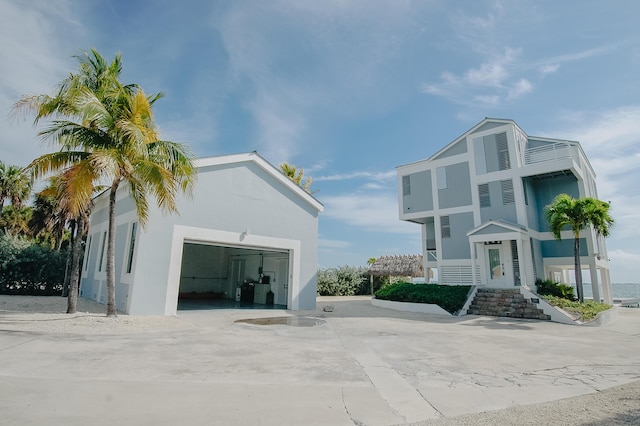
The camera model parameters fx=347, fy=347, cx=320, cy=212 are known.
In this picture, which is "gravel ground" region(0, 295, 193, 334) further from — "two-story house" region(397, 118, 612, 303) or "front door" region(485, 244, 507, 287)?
"two-story house" region(397, 118, 612, 303)

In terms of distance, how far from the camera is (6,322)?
31.1 feet

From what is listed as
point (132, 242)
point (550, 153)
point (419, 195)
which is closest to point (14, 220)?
point (132, 242)

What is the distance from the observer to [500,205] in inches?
816

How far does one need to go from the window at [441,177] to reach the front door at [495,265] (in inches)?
206

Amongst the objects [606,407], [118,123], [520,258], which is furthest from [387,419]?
[520,258]

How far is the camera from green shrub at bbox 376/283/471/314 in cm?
1723

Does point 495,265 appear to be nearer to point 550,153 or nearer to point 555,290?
point 555,290

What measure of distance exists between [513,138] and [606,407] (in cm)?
1932

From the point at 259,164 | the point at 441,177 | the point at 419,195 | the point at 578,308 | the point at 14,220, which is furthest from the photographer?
the point at 14,220

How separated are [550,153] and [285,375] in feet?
69.4

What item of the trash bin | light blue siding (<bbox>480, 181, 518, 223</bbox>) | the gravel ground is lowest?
the gravel ground

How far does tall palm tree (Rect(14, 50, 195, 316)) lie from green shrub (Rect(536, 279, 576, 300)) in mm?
18272

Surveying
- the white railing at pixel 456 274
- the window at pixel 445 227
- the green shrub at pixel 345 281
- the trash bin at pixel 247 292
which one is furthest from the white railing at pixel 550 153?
the trash bin at pixel 247 292

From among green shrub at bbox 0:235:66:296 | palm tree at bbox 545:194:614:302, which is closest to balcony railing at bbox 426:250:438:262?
Answer: palm tree at bbox 545:194:614:302
